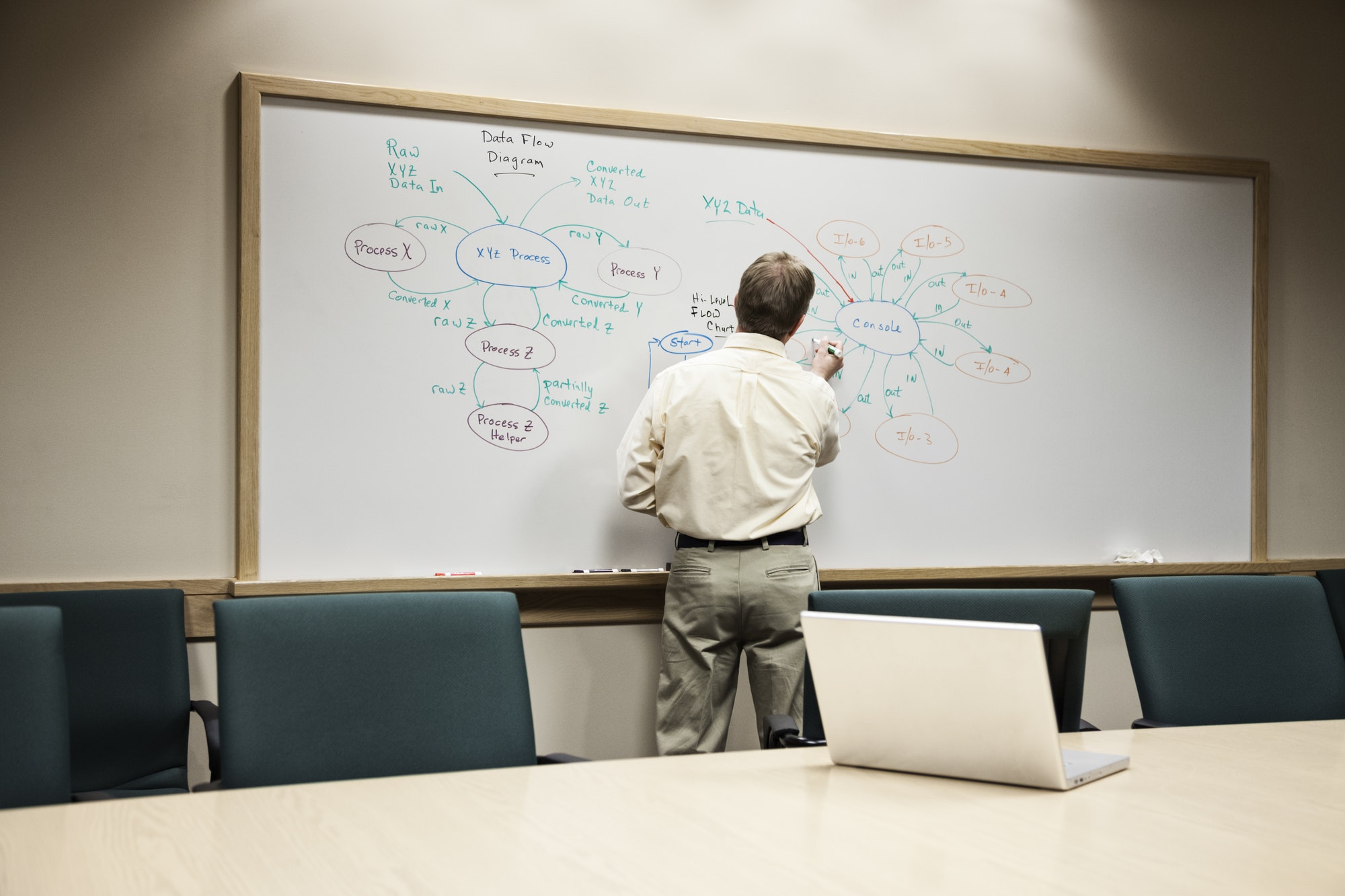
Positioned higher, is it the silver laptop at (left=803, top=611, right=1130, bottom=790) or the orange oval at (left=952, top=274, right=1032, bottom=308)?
the orange oval at (left=952, top=274, right=1032, bottom=308)

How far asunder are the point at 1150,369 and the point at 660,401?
1.82m

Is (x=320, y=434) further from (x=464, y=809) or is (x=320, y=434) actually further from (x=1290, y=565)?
(x=1290, y=565)

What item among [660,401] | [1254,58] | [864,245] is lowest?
[660,401]

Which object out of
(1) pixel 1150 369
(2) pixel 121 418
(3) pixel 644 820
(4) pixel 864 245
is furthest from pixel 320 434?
(1) pixel 1150 369

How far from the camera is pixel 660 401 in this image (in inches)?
106

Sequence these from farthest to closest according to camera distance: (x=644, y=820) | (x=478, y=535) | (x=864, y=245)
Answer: (x=864, y=245) → (x=478, y=535) → (x=644, y=820)

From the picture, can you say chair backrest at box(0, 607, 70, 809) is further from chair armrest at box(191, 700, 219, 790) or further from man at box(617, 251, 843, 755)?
Answer: man at box(617, 251, 843, 755)

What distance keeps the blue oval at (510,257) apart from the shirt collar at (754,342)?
59cm

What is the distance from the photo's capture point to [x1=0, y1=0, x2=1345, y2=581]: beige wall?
2660mm

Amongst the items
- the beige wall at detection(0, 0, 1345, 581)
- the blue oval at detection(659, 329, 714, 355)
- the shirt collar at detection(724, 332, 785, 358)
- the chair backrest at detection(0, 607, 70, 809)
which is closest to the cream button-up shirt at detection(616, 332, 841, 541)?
the shirt collar at detection(724, 332, 785, 358)

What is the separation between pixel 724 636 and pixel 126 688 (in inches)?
55.4

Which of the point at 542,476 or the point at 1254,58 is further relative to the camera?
the point at 1254,58

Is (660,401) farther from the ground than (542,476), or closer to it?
farther from the ground

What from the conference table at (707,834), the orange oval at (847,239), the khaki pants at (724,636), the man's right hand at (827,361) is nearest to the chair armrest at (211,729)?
the conference table at (707,834)
